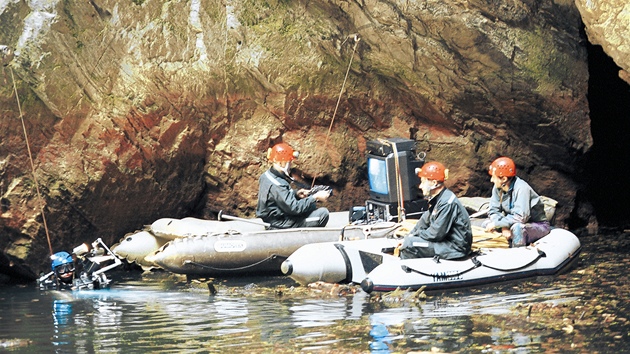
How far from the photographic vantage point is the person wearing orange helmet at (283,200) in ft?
47.8

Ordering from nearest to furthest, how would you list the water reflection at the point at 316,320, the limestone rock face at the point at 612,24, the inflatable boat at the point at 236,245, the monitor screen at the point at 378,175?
the water reflection at the point at 316,320
the inflatable boat at the point at 236,245
the limestone rock face at the point at 612,24
the monitor screen at the point at 378,175

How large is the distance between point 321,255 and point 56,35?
5203mm

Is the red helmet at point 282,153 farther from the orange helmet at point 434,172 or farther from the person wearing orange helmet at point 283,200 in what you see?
the orange helmet at point 434,172

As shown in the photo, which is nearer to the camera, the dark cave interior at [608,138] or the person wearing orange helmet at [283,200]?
the person wearing orange helmet at [283,200]

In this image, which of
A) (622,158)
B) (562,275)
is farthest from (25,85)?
(622,158)

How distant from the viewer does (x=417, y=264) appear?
12.5m

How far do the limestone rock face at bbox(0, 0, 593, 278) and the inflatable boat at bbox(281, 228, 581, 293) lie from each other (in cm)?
375

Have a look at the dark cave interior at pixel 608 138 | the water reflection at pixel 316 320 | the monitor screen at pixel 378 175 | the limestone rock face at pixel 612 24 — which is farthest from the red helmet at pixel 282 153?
the dark cave interior at pixel 608 138

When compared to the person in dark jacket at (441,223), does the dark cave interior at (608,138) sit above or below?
above

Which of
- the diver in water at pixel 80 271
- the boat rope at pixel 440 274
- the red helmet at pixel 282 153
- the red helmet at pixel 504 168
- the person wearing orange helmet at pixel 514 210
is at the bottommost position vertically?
the boat rope at pixel 440 274

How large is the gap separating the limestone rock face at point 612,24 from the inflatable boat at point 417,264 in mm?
2812

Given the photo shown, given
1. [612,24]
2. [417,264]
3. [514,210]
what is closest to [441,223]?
[417,264]

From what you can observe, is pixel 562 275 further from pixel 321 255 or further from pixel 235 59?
pixel 235 59

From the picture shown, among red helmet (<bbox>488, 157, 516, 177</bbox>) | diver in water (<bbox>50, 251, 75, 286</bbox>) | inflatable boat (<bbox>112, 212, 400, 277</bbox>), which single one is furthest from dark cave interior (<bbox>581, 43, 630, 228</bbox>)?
diver in water (<bbox>50, 251, 75, 286</bbox>)
